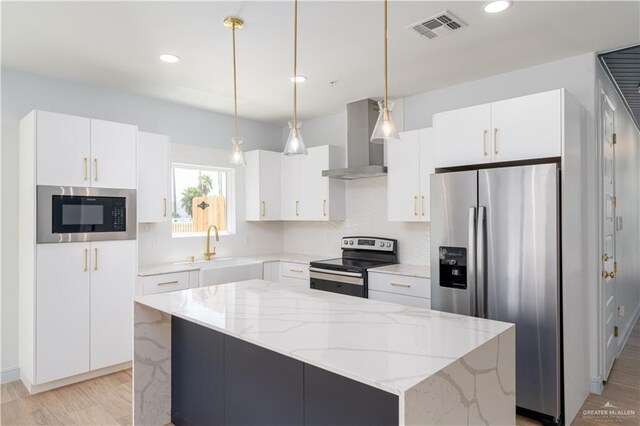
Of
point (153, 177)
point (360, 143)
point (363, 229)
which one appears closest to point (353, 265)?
point (363, 229)

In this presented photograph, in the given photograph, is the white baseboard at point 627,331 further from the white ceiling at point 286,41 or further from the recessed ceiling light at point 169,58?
the recessed ceiling light at point 169,58

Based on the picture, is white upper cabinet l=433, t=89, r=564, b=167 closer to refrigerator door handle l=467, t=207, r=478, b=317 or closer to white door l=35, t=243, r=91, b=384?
refrigerator door handle l=467, t=207, r=478, b=317

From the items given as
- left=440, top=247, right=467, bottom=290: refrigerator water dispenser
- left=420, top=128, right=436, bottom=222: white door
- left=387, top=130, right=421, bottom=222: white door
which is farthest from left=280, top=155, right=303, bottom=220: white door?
left=440, top=247, right=467, bottom=290: refrigerator water dispenser

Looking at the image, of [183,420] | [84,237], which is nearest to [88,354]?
[84,237]

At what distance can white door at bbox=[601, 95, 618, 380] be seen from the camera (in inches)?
131

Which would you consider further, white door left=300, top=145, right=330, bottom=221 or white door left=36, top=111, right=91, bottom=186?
white door left=300, top=145, right=330, bottom=221

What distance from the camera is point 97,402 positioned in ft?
10.0

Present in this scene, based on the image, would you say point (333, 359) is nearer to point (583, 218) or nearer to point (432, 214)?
point (432, 214)

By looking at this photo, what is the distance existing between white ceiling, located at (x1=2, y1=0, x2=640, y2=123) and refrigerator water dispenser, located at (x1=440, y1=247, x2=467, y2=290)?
1534 mm

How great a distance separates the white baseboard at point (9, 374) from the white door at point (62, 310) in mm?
Result: 481

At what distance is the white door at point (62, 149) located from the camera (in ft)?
10.4

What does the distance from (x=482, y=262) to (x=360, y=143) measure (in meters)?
1.95

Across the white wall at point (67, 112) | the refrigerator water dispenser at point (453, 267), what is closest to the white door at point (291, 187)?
the white wall at point (67, 112)

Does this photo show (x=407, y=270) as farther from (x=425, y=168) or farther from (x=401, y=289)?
(x=425, y=168)
